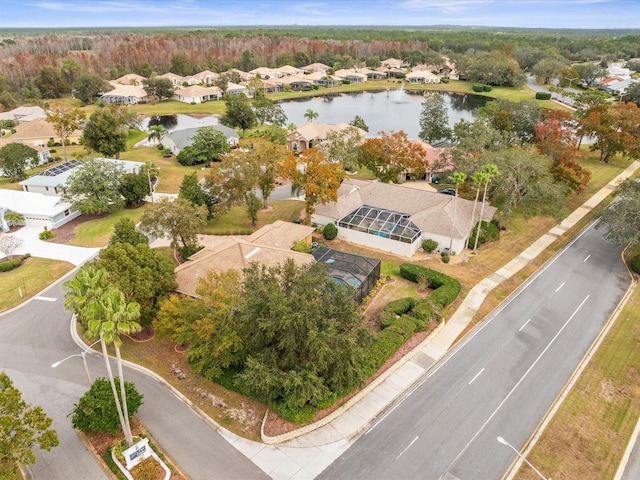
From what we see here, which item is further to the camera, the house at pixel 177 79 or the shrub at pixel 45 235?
the house at pixel 177 79

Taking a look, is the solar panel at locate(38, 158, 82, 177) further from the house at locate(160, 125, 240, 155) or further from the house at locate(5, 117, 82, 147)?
the house at locate(5, 117, 82, 147)

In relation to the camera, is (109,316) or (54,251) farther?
(54,251)

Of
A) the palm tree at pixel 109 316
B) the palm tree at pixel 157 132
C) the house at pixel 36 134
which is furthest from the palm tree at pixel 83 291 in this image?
the house at pixel 36 134

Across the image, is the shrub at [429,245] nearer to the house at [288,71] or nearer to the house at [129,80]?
the house at [129,80]

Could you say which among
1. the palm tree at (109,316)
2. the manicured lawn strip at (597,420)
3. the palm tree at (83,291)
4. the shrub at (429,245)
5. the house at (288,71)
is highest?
the palm tree at (83,291)

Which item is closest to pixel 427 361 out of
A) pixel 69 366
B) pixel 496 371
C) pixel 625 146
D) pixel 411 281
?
pixel 496 371

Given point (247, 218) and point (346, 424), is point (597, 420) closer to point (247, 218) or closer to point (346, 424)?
point (346, 424)

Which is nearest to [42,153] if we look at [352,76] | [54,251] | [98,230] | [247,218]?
[98,230]

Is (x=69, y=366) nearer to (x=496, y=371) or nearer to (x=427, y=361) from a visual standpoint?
(x=427, y=361)
